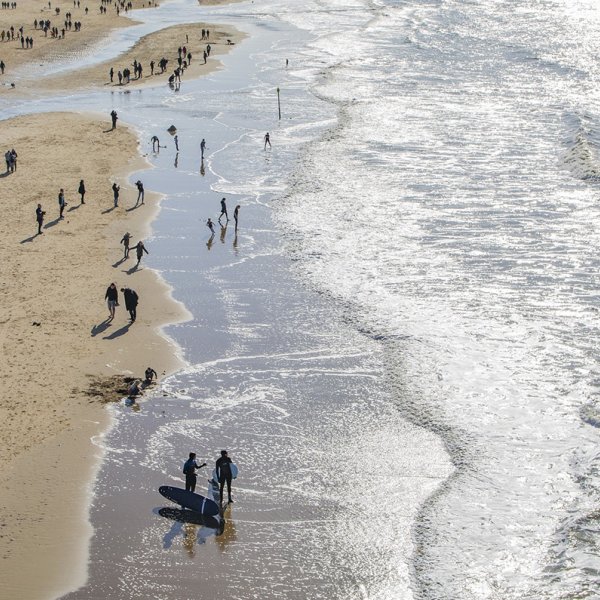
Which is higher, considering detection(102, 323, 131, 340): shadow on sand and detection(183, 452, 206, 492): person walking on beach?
detection(183, 452, 206, 492): person walking on beach

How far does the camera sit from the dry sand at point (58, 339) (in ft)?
56.6

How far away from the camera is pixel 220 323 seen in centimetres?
2652

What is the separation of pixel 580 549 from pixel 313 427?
628 centimetres

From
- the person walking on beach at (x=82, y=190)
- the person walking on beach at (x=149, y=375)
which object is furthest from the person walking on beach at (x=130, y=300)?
the person walking on beach at (x=82, y=190)

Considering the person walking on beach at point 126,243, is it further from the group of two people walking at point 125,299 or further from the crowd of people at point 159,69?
the crowd of people at point 159,69

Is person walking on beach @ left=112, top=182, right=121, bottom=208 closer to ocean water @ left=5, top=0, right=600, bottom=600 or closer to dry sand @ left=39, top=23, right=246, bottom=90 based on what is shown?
ocean water @ left=5, top=0, right=600, bottom=600

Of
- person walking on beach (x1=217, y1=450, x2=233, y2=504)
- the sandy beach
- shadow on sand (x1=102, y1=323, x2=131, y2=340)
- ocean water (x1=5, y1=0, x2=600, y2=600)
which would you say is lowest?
shadow on sand (x1=102, y1=323, x2=131, y2=340)

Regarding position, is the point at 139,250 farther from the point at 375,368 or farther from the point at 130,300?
the point at 375,368

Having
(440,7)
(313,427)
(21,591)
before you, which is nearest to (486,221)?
(313,427)

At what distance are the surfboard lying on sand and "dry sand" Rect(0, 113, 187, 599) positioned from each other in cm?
156

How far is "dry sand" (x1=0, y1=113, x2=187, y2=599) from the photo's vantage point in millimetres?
17250

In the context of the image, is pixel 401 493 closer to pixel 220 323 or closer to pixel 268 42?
→ pixel 220 323

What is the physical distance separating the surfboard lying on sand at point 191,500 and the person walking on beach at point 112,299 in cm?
925

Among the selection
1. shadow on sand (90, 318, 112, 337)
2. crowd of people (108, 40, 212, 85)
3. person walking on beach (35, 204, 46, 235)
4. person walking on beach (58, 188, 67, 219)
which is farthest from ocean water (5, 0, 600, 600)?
crowd of people (108, 40, 212, 85)
